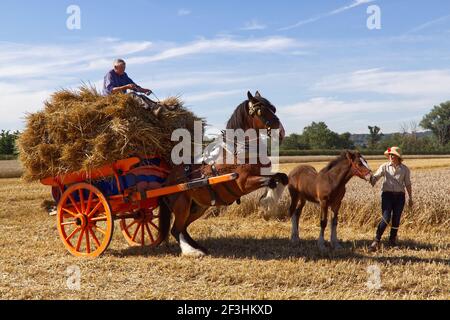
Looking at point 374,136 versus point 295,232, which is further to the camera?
point 374,136

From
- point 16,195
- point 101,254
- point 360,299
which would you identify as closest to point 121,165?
point 101,254

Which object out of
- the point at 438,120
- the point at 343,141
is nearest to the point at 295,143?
the point at 343,141

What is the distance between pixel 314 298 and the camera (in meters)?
5.84

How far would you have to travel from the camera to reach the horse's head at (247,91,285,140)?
744 cm

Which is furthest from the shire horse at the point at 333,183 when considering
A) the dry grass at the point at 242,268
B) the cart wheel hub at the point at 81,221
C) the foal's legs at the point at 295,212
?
the cart wheel hub at the point at 81,221

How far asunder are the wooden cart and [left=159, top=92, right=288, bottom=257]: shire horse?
0.88 feet

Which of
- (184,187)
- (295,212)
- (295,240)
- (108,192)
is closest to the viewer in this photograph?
(184,187)

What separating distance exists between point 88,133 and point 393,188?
202 inches

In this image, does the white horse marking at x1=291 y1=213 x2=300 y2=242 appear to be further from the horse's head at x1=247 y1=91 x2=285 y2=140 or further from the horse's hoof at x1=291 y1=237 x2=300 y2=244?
the horse's head at x1=247 y1=91 x2=285 y2=140

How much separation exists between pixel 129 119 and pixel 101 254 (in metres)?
2.33

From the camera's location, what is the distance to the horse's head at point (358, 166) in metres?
8.41

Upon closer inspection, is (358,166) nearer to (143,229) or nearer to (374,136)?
(143,229)

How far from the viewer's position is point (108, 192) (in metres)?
8.69
